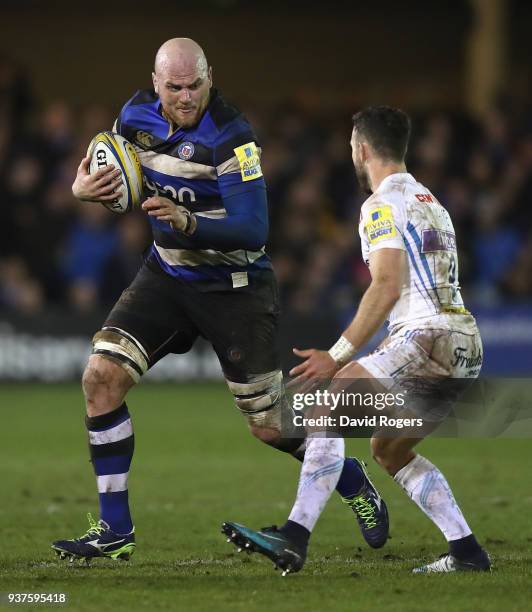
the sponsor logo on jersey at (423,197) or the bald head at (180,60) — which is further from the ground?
the bald head at (180,60)

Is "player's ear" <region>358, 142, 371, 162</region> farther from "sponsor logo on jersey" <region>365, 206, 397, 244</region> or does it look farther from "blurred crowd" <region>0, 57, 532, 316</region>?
"blurred crowd" <region>0, 57, 532, 316</region>

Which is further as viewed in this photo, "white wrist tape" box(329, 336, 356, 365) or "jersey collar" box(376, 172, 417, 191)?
"jersey collar" box(376, 172, 417, 191)

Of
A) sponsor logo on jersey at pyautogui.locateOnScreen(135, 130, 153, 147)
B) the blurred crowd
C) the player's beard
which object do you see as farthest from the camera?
the blurred crowd

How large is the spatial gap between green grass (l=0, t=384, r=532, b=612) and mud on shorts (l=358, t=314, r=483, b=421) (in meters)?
0.84

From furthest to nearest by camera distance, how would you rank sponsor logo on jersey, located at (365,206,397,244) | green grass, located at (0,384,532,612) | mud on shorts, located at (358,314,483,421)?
1. mud on shorts, located at (358,314,483,421)
2. sponsor logo on jersey, located at (365,206,397,244)
3. green grass, located at (0,384,532,612)

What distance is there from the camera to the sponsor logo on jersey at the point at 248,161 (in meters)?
6.93

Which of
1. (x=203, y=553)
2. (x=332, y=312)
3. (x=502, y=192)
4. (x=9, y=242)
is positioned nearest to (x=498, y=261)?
(x=502, y=192)

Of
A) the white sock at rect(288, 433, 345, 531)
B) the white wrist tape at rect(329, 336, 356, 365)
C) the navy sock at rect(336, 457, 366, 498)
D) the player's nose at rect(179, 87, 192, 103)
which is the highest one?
the player's nose at rect(179, 87, 192, 103)

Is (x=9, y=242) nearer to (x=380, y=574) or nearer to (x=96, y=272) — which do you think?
(x=96, y=272)

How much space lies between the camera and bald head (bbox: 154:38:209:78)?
6926 millimetres

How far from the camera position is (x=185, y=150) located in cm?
706

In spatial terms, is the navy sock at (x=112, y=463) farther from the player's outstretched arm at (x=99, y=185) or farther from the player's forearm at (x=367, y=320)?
the player's forearm at (x=367, y=320)

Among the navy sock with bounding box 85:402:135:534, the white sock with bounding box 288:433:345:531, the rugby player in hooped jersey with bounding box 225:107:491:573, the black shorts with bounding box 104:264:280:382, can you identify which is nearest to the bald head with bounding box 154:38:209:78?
the rugby player in hooped jersey with bounding box 225:107:491:573

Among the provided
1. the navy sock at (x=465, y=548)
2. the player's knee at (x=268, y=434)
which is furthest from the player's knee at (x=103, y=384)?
the navy sock at (x=465, y=548)
